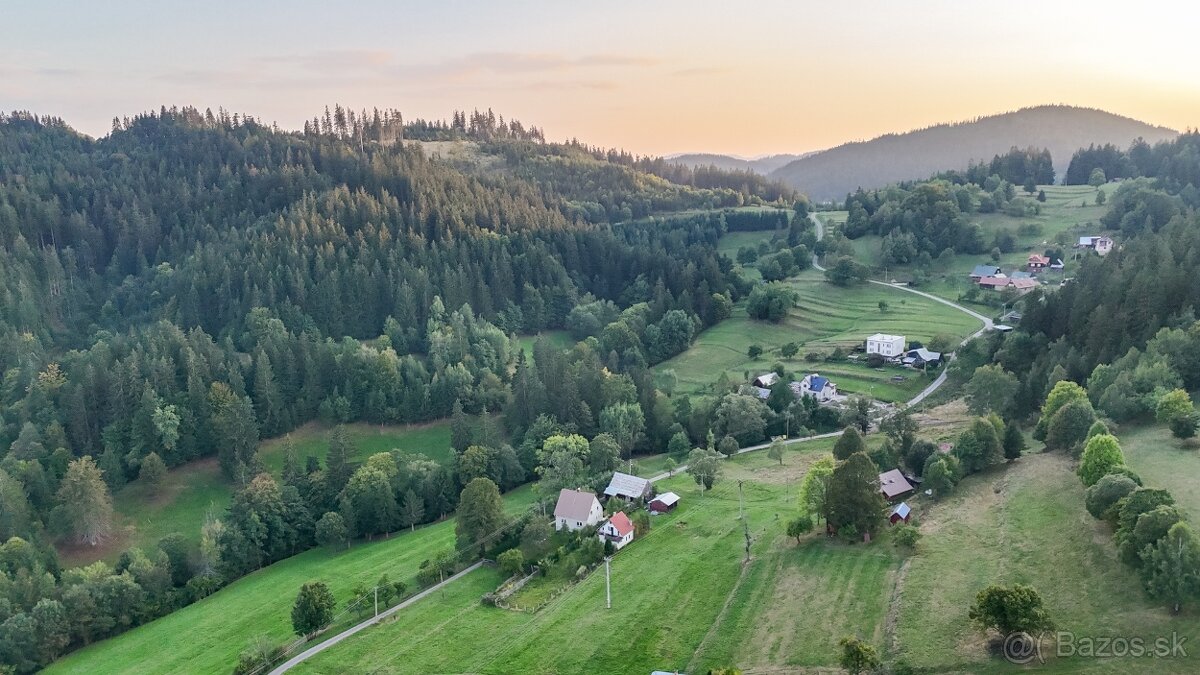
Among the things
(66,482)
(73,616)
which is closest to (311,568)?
(73,616)

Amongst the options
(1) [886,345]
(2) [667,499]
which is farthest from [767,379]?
(2) [667,499]

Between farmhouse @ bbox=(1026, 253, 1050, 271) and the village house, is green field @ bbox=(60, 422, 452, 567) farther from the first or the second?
the village house

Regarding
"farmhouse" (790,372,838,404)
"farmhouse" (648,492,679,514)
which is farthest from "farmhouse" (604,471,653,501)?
"farmhouse" (790,372,838,404)

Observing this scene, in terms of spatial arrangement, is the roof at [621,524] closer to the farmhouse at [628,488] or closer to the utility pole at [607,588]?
the utility pole at [607,588]

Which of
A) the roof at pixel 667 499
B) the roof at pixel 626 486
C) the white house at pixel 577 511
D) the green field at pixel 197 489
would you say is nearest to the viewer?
the white house at pixel 577 511

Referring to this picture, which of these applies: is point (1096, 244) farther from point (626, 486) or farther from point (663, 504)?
point (663, 504)

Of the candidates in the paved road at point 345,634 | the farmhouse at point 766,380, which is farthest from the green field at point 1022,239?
the paved road at point 345,634
